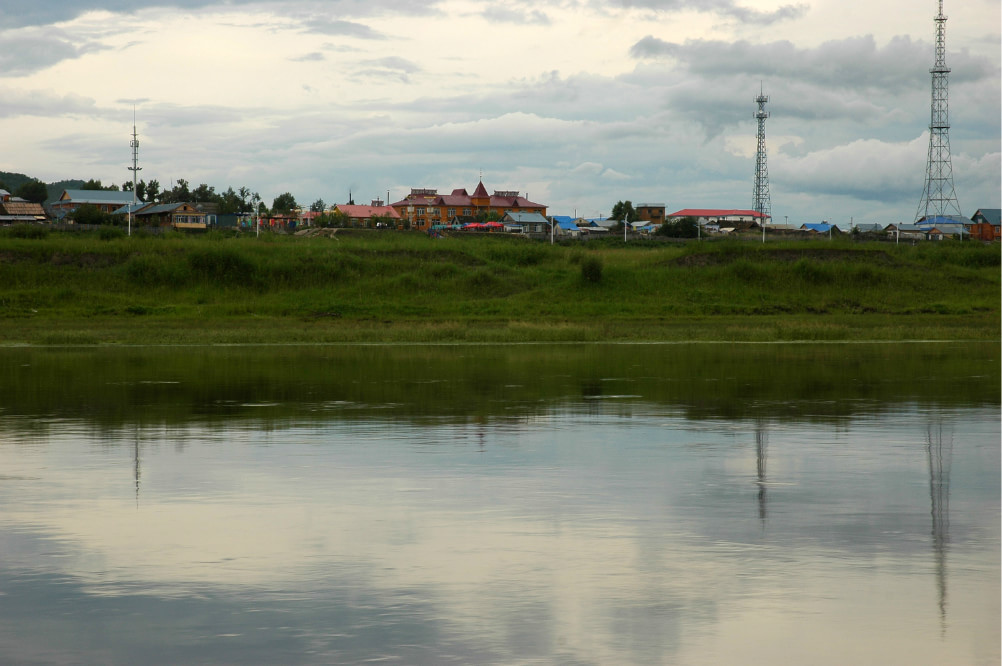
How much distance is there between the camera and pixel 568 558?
846cm

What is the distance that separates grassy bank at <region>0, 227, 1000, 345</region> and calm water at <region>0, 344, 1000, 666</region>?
2290 cm

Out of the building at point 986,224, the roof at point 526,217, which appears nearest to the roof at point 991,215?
the building at point 986,224

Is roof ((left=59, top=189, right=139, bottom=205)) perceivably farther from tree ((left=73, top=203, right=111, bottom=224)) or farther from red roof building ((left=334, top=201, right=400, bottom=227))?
tree ((left=73, top=203, right=111, bottom=224))

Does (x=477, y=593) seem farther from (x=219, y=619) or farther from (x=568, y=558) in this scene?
(x=219, y=619)

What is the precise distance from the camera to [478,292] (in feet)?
180

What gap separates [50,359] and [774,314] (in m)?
33.0

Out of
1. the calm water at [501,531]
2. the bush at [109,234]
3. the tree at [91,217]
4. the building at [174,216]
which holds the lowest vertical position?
the calm water at [501,531]

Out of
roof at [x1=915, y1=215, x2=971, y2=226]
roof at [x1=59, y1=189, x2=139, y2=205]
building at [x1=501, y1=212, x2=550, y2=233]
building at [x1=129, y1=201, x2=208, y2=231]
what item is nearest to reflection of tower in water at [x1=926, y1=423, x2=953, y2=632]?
building at [x1=129, y1=201, x2=208, y2=231]

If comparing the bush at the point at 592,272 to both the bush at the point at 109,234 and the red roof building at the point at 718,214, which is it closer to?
the bush at the point at 109,234

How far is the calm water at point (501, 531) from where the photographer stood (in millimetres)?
6734

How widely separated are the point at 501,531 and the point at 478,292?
4571 centimetres

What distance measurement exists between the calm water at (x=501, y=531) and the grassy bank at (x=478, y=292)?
22.9 metres

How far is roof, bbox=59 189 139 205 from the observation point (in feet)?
484

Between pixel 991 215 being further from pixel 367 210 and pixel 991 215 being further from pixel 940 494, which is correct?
pixel 940 494
